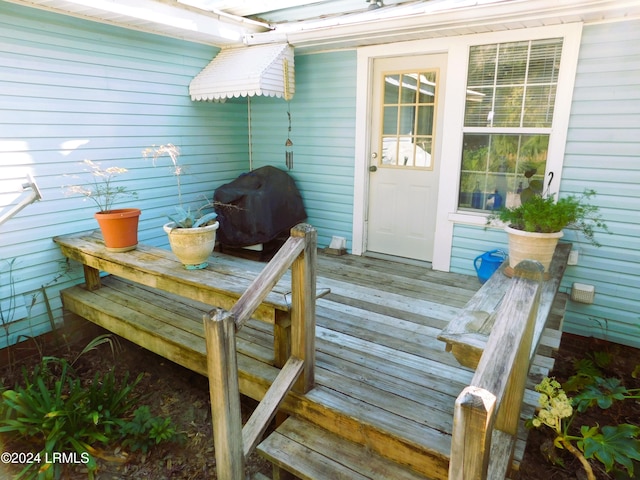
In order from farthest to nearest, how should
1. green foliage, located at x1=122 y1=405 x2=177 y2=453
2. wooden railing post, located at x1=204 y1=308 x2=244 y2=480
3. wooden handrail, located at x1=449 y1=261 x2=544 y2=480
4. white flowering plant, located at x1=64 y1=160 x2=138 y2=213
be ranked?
1. white flowering plant, located at x1=64 y1=160 x2=138 y2=213
2. green foliage, located at x1=122 y1=405 x2=177 y2=453
3. wooden railing post, located at x1=204 y1=308 x2=244 y2=480
4. wooden handrail, located at x1=449 y1=261 x2=544 y2=480

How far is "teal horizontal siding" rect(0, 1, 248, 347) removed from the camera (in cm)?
302

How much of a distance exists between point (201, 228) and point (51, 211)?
158 centimetres

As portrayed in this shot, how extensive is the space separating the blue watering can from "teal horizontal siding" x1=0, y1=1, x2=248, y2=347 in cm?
300

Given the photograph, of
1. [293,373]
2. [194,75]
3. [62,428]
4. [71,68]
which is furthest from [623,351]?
[71,68]

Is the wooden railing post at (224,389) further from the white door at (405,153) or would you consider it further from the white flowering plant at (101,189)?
the white door at (405,153)

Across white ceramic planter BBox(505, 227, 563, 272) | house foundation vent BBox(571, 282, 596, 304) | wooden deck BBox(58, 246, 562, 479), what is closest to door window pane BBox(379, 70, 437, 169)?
wooden deck BBox(58, 246, 562, 479)

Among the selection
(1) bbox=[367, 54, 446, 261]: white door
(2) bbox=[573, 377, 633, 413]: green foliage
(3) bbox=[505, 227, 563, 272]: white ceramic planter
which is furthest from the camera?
(1) bbox=[367, 54, 446, 261]: white door

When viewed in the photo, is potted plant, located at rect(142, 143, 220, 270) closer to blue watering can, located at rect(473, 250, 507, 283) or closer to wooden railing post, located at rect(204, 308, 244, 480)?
wooden railing post, located at rect(204, 308, 244, 480)

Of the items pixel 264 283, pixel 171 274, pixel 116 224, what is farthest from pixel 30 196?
pixel 264 283

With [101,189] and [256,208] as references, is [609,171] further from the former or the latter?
[101,189]

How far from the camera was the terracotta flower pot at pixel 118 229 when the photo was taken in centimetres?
304

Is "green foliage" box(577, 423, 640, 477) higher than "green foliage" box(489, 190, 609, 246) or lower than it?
lower

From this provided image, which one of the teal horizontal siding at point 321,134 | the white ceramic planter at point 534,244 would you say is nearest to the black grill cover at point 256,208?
the teal horizontal siding at point 321,134

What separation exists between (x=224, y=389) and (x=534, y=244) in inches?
84.7
